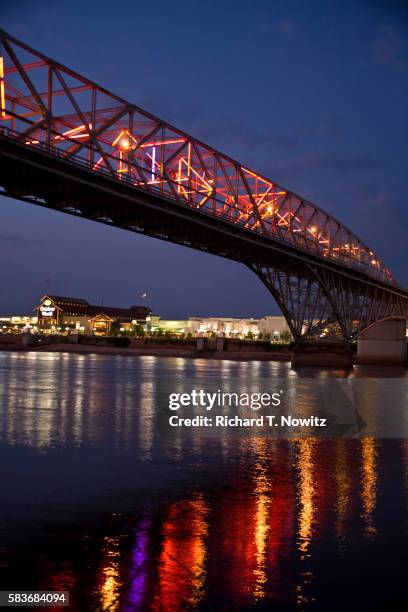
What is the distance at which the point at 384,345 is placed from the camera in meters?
91.1

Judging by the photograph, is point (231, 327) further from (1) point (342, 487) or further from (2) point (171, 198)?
(1) point (342, 487)

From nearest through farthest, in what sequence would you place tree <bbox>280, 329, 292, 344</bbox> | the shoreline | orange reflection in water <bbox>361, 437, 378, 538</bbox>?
orange reflection in water <bbox>361, 437, 378, 538</bbox>, the shoreline, tree <bbox>280, 329, 292, 344</bbox>

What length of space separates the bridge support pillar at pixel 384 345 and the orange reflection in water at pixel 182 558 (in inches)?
3205

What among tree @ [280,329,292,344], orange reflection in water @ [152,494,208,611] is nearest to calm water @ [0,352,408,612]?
orange reflection in water @ [152,494,208,611]

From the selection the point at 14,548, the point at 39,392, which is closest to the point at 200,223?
the point at 39,392

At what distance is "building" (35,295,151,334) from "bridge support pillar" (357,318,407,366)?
7821cm

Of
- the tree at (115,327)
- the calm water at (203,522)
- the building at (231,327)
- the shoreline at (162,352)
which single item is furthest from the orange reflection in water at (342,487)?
the tree at (115,327)

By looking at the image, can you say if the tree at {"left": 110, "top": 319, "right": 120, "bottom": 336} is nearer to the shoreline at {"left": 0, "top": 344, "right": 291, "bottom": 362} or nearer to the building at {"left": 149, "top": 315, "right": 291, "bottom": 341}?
the building at {"left": 149, "top": 315, "right": 291, "bottom": 341}

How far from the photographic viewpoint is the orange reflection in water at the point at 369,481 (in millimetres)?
8844

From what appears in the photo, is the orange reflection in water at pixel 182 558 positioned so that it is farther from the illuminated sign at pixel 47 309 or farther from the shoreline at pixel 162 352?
the illuminated sign at pixel 47 309

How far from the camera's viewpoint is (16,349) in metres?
118

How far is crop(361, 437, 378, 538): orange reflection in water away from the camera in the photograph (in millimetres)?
8844

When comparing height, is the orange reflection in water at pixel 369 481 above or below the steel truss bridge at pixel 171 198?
below

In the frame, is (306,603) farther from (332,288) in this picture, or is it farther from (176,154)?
(332,288)
